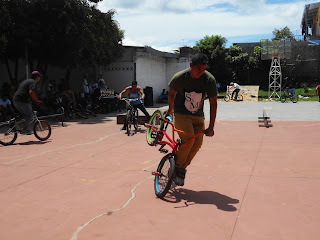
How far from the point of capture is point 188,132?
4.89 m

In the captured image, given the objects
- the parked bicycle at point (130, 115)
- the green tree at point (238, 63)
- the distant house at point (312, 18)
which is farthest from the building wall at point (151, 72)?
the distant house at point (312, 18)

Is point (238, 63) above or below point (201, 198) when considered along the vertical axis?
above

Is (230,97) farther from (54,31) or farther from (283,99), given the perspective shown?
(54,31)

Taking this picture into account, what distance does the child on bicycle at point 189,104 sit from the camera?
4.78 metres

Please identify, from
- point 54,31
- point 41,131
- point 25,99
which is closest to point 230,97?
point 54,31

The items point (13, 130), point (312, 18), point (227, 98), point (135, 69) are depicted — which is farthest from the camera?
point (312, 18)

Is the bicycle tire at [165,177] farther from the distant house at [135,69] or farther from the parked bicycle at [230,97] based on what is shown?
the parked bicycle at [230,97]

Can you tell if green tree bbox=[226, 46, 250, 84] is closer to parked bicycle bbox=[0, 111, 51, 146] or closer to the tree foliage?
the tree foliage

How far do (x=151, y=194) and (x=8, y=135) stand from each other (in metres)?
5.97

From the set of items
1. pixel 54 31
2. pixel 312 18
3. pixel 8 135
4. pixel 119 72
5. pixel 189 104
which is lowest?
pixel 8 135

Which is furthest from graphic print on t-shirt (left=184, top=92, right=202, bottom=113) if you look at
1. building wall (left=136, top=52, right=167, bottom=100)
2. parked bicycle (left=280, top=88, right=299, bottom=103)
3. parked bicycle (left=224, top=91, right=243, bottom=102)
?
parked bicycle (left=224, top=91, right=243, bottom=102)

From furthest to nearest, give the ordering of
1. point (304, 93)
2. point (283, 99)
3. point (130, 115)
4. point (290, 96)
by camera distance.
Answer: point (304, 93) < point (283, 99) < point (290, 96) < point (130, 115)

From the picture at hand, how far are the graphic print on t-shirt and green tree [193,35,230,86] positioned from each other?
105 feet

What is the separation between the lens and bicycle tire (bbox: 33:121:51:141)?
1001cm
